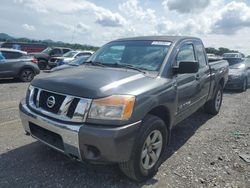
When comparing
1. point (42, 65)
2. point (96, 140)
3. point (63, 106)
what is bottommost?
point (42, 65)

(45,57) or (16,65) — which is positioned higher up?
(16,65)

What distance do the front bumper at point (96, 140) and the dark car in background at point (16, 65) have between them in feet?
32.4

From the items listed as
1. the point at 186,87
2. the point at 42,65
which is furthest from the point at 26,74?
the point at 186,87

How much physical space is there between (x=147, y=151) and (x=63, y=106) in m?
1.22

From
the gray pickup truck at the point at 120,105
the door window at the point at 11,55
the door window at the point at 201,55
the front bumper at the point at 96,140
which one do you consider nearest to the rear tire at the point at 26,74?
the door window at the point at 11,55

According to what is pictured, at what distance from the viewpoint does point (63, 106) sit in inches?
116

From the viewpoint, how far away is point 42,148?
4168 millimetres

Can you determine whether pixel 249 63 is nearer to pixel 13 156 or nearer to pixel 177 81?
pixel 177 81

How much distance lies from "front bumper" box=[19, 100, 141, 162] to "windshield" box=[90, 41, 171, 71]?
125cm

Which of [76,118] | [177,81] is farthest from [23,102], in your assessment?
[177,81]

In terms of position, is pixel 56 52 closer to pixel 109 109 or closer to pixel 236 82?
pixel 236 82

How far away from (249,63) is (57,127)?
39.2 ft

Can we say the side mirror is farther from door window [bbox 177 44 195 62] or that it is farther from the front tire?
the front tire

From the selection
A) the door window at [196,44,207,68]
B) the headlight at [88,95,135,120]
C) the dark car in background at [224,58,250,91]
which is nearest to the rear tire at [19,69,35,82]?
the dark car in background at [224,58,250,91]
